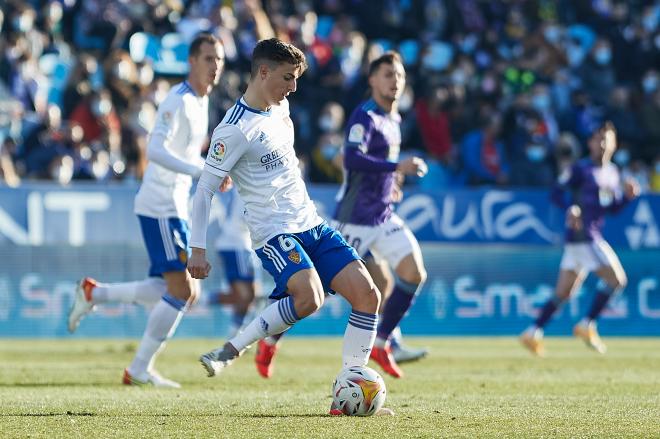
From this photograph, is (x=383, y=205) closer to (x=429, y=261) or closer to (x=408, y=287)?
(x=408, y=287)

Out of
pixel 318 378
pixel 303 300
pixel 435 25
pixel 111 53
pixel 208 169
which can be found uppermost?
pixel 435 25

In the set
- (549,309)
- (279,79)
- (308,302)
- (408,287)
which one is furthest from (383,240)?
(549,309)

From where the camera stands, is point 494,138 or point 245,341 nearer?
point 245,341

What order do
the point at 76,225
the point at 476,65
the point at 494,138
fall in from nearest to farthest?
the point at 76,225 < the point at 494,138 < the point at 476,65

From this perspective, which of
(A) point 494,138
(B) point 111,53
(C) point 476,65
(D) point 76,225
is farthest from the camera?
(C) point 476,65

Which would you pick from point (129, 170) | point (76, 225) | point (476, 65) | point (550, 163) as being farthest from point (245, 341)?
point (476, 65)

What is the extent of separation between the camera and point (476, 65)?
83.0ft

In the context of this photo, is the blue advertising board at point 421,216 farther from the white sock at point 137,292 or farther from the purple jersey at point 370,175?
the purple jersey at point 370,175

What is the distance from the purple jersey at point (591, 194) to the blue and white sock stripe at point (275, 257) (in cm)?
925

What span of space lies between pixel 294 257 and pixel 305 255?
0.08 metres

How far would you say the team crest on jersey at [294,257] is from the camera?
838cm

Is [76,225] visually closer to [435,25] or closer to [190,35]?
[190,35]

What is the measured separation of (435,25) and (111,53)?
7.84m

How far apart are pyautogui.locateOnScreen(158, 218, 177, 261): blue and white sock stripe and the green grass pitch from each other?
3.66ft
